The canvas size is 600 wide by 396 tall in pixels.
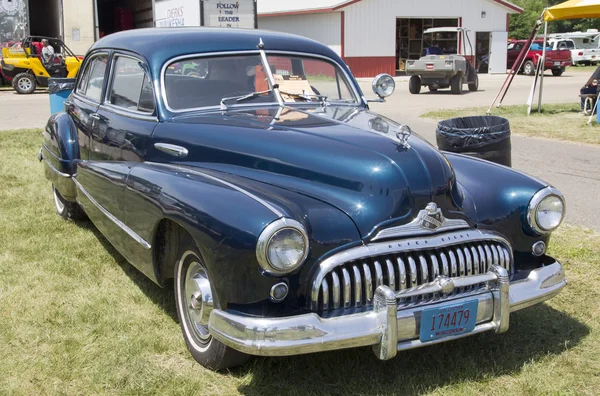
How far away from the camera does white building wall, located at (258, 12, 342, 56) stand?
29359 mm

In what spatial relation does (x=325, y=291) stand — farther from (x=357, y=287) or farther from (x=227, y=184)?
(x=227, y=184)

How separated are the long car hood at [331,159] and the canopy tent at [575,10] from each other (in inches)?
435

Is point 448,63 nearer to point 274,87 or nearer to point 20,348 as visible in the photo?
point 274,87

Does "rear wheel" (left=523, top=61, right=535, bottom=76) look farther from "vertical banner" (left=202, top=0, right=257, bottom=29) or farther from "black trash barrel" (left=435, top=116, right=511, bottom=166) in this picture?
"black trash barrel" (left=435, top=116, right=511, bottom=166)

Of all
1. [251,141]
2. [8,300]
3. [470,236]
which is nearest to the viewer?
[470,236]

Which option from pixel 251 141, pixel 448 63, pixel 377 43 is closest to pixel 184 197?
pixel 251 141

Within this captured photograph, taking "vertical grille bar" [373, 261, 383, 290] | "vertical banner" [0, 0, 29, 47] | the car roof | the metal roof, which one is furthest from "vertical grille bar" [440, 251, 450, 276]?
the metal roof

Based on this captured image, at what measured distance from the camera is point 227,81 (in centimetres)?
428

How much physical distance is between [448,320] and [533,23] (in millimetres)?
53605

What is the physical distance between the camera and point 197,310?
11.0 ft

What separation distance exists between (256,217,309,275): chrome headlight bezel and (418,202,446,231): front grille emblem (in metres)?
0.63

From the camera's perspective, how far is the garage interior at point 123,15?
95.5ft

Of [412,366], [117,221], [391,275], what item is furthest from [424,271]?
[117,221]

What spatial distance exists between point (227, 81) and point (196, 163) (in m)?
0.78
